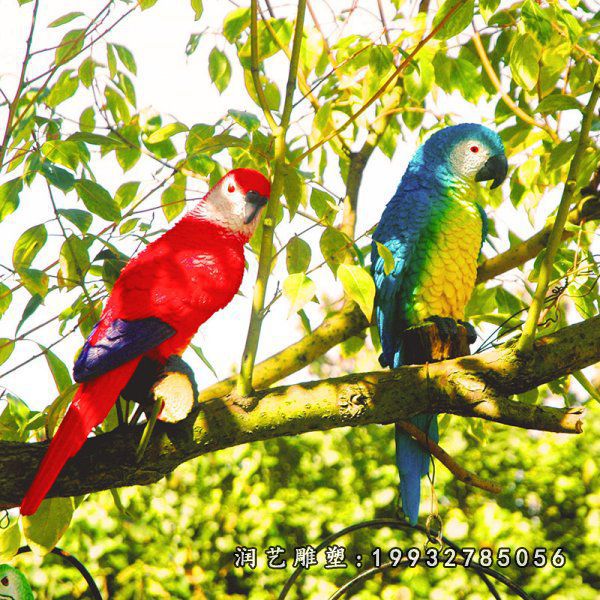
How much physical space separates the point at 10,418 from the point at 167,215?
1.92 ft

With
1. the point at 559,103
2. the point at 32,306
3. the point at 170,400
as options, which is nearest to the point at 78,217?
the point at 32,306

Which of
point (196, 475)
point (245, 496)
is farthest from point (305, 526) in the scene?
point (196, 475)

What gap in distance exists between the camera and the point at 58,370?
1465 millimetres

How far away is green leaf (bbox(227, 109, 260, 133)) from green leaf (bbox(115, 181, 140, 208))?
46cm

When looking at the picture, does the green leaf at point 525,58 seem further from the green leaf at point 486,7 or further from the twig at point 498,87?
the twig at point 498,87

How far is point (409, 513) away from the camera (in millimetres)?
1635

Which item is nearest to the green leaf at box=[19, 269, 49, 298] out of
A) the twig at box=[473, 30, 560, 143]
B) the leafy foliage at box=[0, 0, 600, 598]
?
the leafy foliage at box=[0, 0, 600, 598]

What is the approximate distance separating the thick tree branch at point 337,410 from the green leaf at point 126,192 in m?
0.68

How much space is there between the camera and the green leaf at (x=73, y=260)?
1404 millimetres

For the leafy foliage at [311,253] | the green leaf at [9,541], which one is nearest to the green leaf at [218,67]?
the leafy foliage at [311,253]

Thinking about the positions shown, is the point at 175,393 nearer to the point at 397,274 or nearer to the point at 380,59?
the point at 397,274

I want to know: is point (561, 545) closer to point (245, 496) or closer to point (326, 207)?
point (245, 496)

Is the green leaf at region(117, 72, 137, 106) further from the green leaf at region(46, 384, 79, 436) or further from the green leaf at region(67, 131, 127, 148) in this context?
the green leaf at region(46, 384, 79, 436)

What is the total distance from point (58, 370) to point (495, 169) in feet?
3.83
